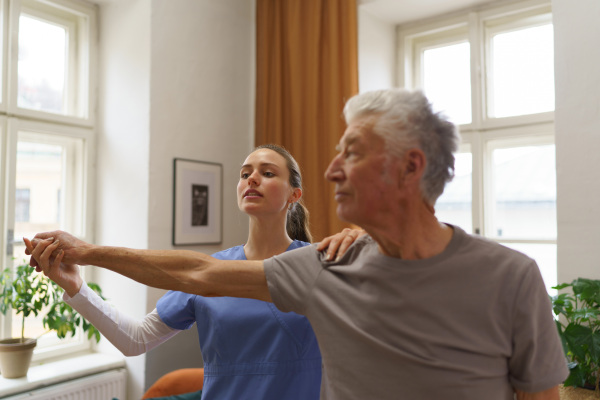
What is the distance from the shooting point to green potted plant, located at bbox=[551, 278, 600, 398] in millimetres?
2029

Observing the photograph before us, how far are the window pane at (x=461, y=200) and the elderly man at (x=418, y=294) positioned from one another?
8.30ft

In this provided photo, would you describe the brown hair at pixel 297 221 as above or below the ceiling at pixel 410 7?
below

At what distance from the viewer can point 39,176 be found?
121 inches

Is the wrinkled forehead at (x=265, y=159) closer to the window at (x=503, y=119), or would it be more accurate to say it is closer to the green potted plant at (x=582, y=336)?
the green potted plant at (x=582, y=336)

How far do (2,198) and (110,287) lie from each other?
0.80 m

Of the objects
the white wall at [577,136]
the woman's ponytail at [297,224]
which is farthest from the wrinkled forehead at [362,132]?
the white wall at [577,136]

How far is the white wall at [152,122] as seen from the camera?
304cm

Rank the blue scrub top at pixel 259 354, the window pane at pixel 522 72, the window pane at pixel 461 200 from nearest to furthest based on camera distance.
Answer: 1. the blue scrub top at pixel 259 354
2. the window pane at pixel 522 72
3. the window pane at pixel 461 200

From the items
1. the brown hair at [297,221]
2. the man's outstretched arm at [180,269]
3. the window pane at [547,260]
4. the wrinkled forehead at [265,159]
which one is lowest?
the window pane at [547,260]

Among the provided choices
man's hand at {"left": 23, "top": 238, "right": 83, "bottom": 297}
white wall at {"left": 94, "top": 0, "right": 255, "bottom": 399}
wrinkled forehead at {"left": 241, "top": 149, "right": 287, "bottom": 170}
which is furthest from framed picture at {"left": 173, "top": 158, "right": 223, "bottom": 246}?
man's hand at {"left": 23, "top": 238, "right": 83, "bottom": 297}

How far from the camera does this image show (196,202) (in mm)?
3309

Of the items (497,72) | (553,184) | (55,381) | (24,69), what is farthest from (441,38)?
(55,381)

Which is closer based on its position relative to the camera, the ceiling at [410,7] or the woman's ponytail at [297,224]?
the woman's ponytail at [297,224]

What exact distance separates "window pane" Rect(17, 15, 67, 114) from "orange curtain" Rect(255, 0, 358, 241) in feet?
4.26
